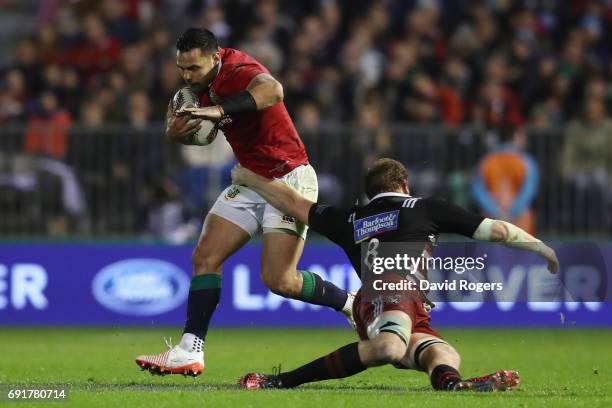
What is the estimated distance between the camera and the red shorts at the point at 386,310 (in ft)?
29.8

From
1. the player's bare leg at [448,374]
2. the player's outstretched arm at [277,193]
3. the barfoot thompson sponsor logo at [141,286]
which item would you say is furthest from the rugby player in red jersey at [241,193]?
the barfoot thompson sponsor logo at [141,286]

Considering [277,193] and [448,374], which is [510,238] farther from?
[277,193]

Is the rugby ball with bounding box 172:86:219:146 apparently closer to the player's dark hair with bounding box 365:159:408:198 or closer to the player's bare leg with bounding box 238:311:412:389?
the player's dark hair with bounding box 365:159:408:198

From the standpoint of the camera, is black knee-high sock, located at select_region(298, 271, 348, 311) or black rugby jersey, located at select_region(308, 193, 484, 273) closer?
black rugby jersey, located at select_region(308, 193, 484, 273)

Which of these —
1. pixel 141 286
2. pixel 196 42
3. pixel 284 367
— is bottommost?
pixel 284 367

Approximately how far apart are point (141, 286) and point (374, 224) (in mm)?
7126

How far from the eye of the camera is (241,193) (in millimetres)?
10336

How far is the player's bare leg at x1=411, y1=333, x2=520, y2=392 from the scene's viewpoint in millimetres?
8844

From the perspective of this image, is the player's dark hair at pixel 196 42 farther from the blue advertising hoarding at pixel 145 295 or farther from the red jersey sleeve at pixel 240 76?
the blue advertising hoarding at pixel 145 295

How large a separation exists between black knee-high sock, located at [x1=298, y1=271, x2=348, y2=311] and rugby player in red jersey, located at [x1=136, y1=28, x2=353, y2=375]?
0.4 inches

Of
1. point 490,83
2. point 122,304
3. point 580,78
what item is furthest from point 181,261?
point 580,78

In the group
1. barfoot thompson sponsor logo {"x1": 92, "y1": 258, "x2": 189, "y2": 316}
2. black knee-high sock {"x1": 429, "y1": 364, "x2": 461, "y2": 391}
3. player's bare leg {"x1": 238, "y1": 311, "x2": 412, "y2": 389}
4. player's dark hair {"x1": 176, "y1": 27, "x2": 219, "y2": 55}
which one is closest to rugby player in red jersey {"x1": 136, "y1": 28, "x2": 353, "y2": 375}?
player's dark hair {"x1": 176, "y1": 27, "x2": 219, "y2": 55}

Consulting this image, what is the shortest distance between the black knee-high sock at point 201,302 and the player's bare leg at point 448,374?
166cm

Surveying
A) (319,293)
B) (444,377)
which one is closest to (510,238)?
(444,377)
